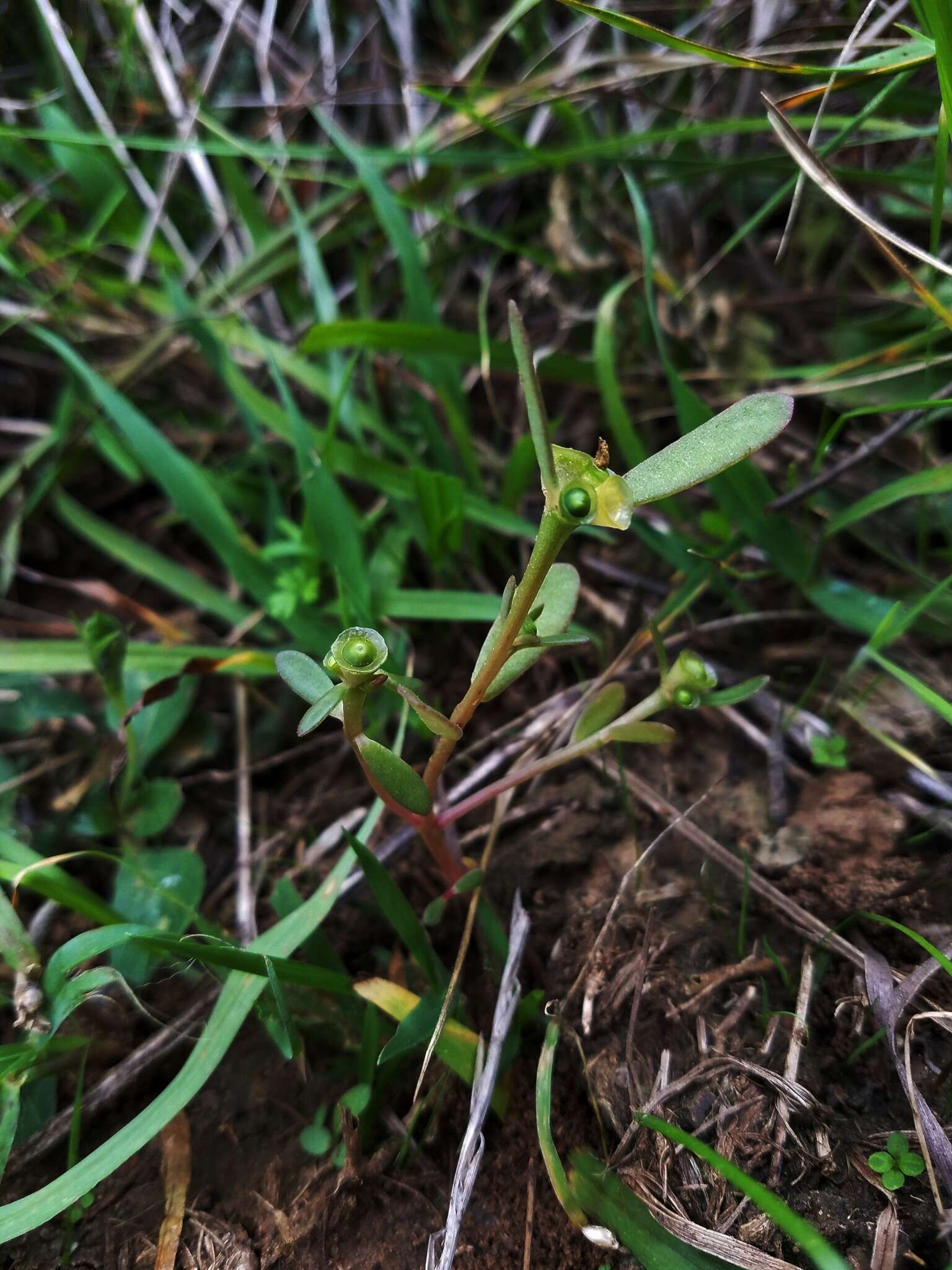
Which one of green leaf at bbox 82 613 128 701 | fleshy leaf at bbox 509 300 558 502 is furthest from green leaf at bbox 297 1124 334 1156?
fleshy leaf at bbox 509 300 558 502

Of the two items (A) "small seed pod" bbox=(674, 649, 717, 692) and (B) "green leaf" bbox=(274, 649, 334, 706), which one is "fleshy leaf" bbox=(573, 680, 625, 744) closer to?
(A) "small seed pod" bbox=(674, 649, 717, 692)

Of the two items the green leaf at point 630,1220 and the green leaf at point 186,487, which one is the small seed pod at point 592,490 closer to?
the green leaf at point 630,1220

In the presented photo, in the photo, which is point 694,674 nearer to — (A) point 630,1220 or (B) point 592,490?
(B) point 592,490

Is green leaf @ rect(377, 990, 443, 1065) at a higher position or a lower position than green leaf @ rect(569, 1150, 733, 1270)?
higher

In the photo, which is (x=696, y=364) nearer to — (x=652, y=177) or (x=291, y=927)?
(x=652, y=177)

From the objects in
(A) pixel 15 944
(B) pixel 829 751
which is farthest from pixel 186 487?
(B) pixel 829 751
